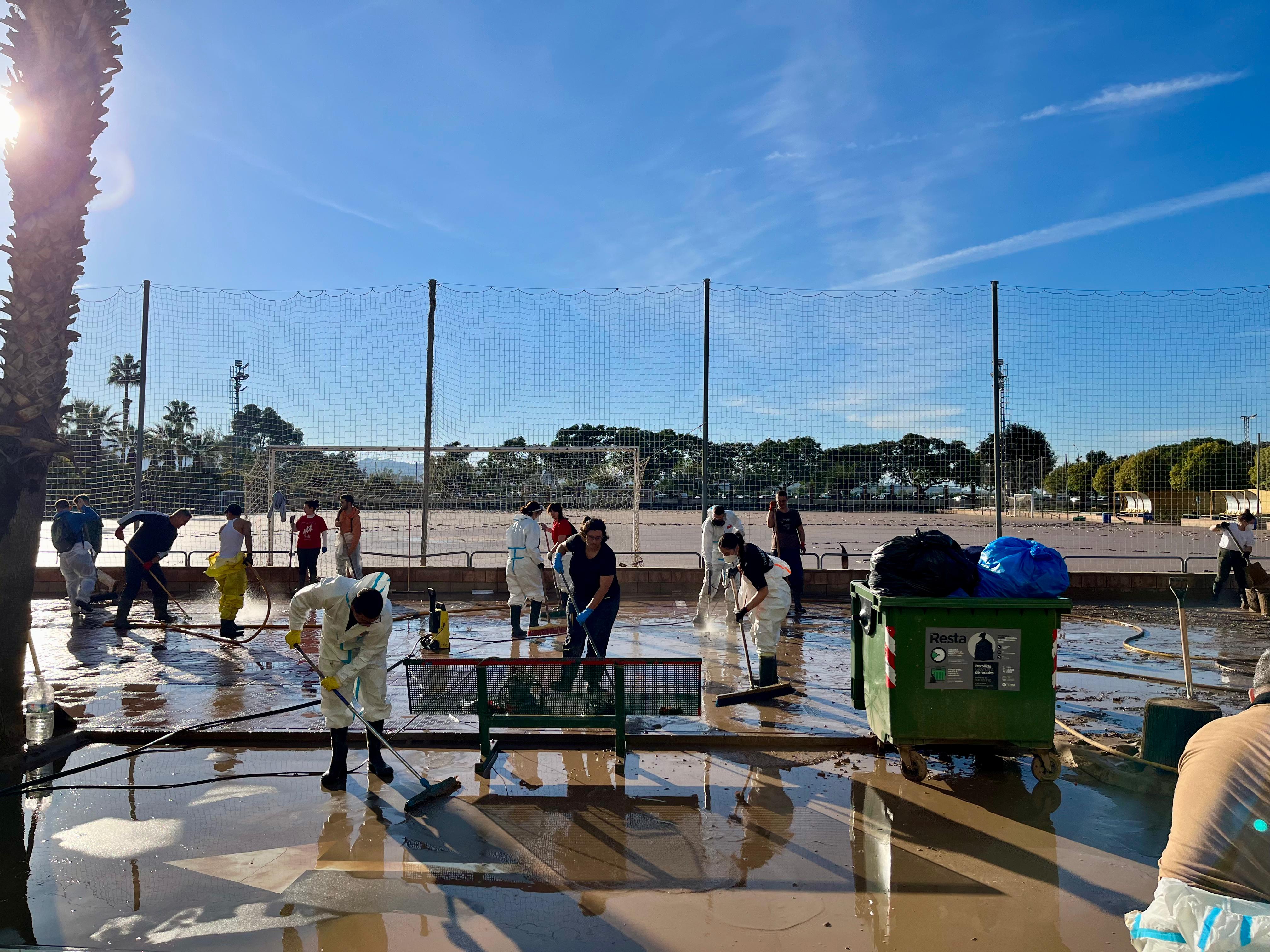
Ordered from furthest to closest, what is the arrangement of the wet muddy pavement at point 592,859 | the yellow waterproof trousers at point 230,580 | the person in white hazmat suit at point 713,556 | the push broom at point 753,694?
the person in white hazmat suit at point 713,556, the yellow waterproof trousers at point 230,580, the push broom at point 753,694, the wet muddy pavement at point 592,859

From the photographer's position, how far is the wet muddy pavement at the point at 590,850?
3375 millimetres

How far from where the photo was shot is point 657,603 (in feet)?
42.9

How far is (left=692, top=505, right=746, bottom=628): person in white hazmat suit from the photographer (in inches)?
420

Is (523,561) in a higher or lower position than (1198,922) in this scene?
higher

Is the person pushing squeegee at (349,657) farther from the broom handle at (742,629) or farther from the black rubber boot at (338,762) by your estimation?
the broom handle at (742,629)

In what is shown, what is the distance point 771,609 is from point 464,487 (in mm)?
9502

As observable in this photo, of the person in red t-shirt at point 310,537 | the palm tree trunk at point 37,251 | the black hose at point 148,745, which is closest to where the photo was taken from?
the black hose at point 148,745

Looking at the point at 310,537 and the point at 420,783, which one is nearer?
the point at 420,783

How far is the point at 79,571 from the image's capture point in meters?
11.2

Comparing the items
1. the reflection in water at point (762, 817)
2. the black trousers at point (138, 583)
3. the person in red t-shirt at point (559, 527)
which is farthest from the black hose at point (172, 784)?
the black trousers at point (138, 583)

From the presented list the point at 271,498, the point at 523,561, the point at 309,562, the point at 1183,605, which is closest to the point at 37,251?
the point at 523,561

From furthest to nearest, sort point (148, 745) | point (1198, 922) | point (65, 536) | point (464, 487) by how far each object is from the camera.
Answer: point (464, 487) → point (65, 536) → point (148, 745) → point (1198, 922)

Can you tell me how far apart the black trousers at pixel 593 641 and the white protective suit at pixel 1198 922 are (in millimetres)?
3709

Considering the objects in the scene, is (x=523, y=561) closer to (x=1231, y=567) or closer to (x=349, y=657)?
(x=349, y=657)
